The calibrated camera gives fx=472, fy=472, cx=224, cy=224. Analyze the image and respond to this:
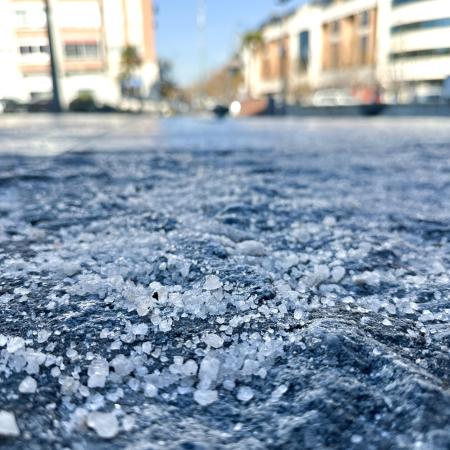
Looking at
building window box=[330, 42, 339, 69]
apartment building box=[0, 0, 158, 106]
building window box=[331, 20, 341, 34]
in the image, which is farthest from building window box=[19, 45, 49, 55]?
building window box=[331, 20, 341, 34]

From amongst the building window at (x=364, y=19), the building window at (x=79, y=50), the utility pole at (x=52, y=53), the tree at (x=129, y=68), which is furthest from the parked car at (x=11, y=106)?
the building window at (x=364, y=19)

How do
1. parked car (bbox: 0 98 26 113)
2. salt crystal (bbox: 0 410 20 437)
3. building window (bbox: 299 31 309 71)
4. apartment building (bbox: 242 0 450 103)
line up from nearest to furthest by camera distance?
salt crystal (bbox: 0 410 20 437), parked car (bbox: 0 98 26 113), apartment building (bbox: 242 0 450 103), building window (bbox: 299 31 309 71)

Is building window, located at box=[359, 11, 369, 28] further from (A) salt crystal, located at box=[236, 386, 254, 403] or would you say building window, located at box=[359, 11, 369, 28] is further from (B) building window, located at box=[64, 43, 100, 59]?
(A) salt crystal, located at box=[236, 386, 254, 403]

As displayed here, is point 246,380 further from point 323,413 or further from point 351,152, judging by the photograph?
point 351,152

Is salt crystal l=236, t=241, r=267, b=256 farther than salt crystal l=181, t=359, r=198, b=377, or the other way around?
salt crystal l=236, t=241, r=267, b=256

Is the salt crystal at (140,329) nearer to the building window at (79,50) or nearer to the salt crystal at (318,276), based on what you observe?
the salt crystal at (318,276)

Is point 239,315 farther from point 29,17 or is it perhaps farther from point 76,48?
point 29,17

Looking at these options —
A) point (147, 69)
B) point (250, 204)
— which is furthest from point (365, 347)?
point (147, 69)

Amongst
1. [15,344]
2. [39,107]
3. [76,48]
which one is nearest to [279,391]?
[15,344]
